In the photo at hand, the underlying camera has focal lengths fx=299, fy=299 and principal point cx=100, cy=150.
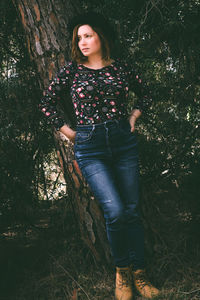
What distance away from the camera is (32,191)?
3.37 metres

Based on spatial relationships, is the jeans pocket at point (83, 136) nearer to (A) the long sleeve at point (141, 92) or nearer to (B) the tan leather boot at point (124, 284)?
(A) the long sleeve at point (141, 92)

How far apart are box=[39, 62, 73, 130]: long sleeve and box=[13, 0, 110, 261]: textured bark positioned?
0.29m

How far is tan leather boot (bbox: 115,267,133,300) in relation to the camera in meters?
2.48

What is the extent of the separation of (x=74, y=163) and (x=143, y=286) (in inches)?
49.8

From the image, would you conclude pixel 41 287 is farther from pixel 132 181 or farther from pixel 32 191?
pixel 132 181

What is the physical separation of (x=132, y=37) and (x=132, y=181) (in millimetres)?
1727

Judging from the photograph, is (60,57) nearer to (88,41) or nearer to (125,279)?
(88,41)

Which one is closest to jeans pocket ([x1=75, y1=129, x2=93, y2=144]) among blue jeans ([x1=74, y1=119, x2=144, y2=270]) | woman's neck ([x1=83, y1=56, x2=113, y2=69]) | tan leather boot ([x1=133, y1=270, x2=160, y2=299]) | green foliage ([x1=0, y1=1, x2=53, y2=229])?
blue jeans ([x1=74, y1=119, x2=144, y2=270])

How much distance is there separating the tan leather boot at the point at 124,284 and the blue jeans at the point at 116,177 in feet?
0.22

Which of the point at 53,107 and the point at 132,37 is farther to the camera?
the point at 132,37

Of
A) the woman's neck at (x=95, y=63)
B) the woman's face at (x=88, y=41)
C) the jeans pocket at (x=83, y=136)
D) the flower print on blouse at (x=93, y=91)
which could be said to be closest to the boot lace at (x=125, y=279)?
the jeans pocket at (x=83, y=136)

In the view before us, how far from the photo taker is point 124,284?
2504 mm

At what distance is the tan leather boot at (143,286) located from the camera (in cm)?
255

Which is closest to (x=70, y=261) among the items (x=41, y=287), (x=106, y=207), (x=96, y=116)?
(x=41, y=287)
